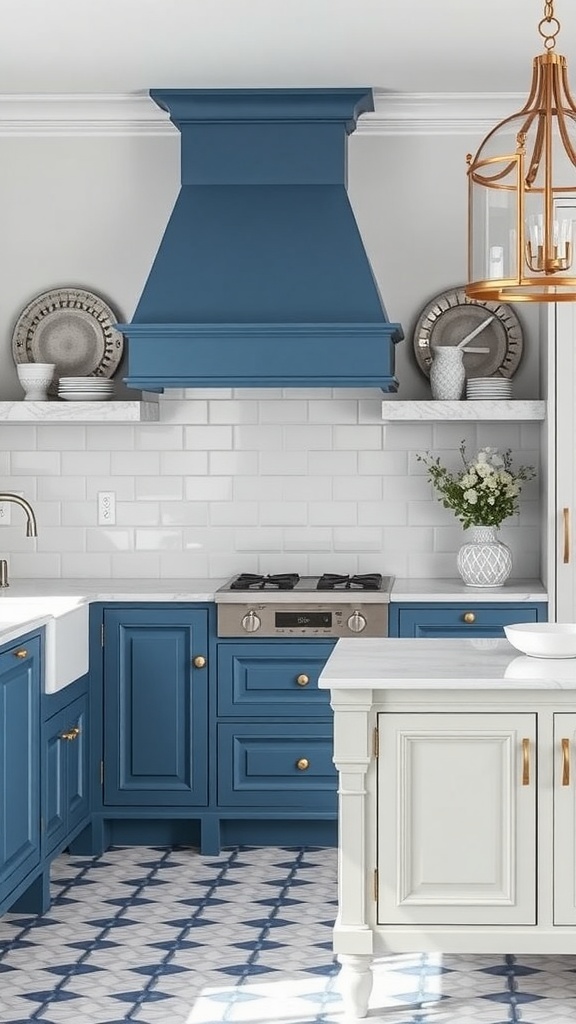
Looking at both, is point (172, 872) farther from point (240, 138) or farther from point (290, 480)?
point (240, 138)

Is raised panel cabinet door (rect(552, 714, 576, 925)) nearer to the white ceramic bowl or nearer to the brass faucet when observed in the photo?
the white ceramic bowl

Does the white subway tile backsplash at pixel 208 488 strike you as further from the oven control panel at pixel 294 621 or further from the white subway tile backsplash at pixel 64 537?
the oven control panel at pixel 294 621

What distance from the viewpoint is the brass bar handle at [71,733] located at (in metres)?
4.71

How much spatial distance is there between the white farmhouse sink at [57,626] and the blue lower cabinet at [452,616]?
3.86ft

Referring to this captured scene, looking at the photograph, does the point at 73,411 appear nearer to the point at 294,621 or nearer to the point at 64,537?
the point at 64,537

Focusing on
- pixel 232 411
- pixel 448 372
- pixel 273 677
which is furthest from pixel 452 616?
pixel 232 411

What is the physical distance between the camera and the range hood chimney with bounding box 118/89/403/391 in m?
5.07

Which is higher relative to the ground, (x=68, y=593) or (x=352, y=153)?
(x=352, y=153)

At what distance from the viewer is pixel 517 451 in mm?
5605

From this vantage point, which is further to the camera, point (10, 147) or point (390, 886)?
point (10, 147)

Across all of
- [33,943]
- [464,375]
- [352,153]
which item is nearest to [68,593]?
[33,943]

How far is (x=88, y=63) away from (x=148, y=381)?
120cm

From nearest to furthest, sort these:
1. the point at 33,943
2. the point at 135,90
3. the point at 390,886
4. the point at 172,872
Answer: the point at 390,886, the point at 33,943, the point at 172,872, the point at 135,90

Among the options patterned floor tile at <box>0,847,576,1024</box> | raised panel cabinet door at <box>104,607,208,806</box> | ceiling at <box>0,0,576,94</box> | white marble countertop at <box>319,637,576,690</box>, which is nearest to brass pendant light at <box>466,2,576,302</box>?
white marble countertop at <box>319,637,576,690</box>
